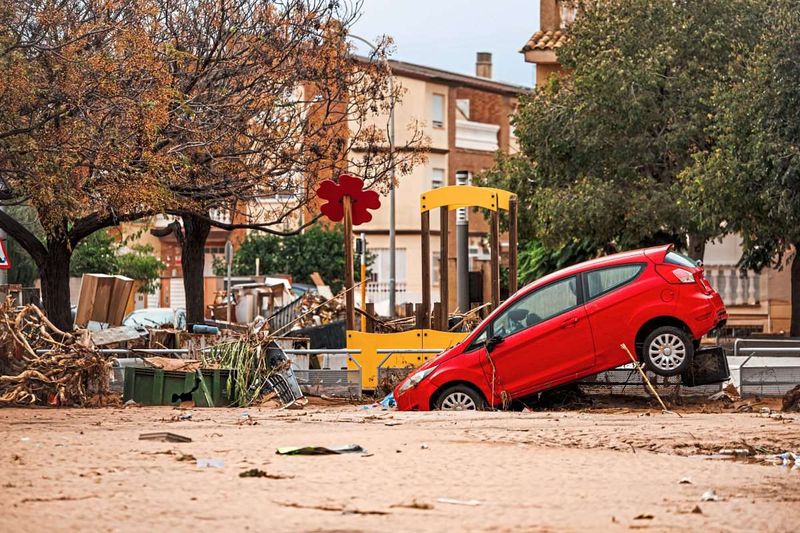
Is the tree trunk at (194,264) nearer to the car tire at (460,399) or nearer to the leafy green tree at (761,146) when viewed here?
the leafy green tree at (761,146)

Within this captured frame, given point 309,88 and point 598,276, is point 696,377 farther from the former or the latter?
point 309,88

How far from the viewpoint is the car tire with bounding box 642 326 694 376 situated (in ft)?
62.0

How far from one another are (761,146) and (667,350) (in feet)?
54.7

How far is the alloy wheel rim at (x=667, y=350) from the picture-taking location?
1891 cm

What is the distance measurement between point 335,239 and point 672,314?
56.0m

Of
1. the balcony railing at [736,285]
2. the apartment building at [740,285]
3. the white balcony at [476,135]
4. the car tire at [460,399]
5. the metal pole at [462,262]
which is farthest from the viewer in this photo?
the white balcony at [476,135]

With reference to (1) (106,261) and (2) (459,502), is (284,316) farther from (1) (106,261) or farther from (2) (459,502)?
(2) (459,502)

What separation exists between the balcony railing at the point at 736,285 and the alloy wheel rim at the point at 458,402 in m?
37.7

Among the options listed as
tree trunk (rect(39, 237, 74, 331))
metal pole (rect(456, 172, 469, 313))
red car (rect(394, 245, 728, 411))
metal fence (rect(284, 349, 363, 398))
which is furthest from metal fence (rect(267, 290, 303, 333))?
red car (rect(394, 245, 728, 411))

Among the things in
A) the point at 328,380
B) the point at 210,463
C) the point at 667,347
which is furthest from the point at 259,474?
the point at 328,380

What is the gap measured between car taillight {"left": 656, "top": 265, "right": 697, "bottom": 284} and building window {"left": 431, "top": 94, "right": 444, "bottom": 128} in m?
57.9

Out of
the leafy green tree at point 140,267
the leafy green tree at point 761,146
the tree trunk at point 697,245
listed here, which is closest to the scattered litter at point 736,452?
the leafy green tree at point 761,146

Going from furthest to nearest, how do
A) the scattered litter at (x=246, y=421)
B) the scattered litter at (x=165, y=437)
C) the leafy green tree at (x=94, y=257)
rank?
the leafy green tree at (x=94, y=257) → the scattered litter at (x=246, y=421) → the scattered litter at (x=165, y=437)

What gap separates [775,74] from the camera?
34.2 m
